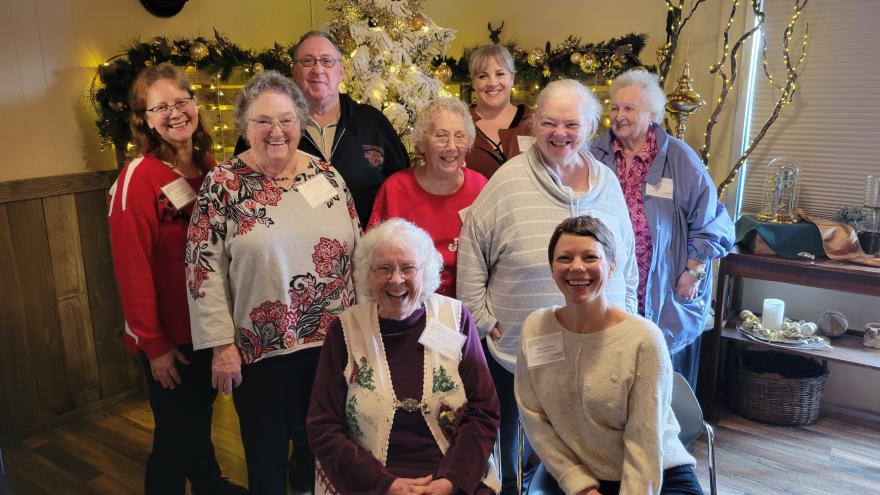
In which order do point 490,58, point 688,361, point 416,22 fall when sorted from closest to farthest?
point 490,58
point 688,361
point 416,22

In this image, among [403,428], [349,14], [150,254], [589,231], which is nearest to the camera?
[589,231]

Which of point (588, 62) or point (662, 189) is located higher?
point (588, 62)

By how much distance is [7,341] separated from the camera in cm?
310

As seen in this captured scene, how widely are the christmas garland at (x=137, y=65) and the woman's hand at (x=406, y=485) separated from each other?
2268 millimetres

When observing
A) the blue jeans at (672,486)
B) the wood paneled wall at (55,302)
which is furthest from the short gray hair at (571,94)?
the wood paneled wall at (55,302)

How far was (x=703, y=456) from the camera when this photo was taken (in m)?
3.00

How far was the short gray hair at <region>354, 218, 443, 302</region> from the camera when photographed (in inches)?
71.6

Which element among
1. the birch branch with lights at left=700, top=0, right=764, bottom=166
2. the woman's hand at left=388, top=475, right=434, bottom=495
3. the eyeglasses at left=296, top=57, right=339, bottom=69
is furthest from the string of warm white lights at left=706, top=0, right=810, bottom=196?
the woman's hand at left=388, top=475, right=434, bottom=495

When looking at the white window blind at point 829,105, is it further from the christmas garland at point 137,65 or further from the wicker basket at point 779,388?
the christmas garland at point 137,65

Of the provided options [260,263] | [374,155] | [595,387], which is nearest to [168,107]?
[260,263]

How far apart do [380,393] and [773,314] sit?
234 cm

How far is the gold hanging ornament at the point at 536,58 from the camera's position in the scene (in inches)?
148

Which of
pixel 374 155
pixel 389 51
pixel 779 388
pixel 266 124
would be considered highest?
pixel 389 51

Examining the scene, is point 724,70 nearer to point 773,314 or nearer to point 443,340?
point 773,314
